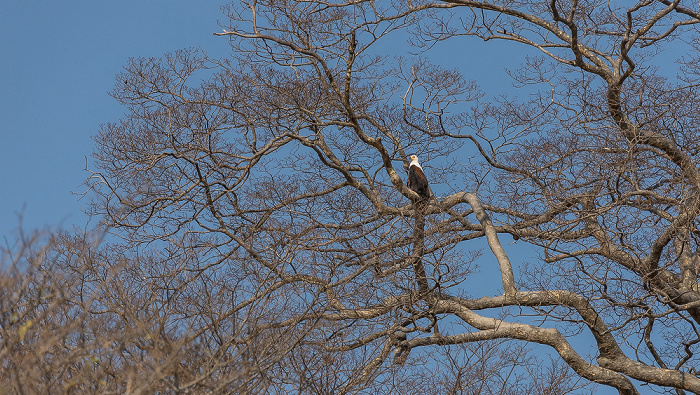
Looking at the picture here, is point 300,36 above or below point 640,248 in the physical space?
above

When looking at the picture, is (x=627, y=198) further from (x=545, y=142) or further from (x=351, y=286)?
(x=351, y=286)

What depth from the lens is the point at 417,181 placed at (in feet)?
33.1

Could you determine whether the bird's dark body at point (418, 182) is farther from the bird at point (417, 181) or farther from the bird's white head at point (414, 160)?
the bird's white head at point (414, 160)

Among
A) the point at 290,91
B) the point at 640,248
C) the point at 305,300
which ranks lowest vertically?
the point at 305,300

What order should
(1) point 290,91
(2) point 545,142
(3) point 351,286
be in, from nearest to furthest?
(3) point 351,286
(1) point 290,91
(2) point 545,142

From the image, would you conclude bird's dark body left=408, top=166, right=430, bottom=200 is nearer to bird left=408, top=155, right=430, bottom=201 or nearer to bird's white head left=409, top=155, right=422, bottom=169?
bird left=408, top=155, right=430, bottom=201

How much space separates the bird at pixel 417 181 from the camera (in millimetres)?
10070

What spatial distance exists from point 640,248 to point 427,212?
2.50 metres

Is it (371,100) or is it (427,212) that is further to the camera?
(371,100)

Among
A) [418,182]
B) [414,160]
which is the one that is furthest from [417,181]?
[414,160]

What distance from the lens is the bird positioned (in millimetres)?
10070

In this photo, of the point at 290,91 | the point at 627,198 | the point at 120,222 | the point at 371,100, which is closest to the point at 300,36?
the point at 290,91

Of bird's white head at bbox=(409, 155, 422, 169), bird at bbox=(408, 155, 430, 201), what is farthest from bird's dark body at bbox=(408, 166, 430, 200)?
bird's white head at bbox=(409, 155, 422, 169)

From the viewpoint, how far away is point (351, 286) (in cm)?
784
